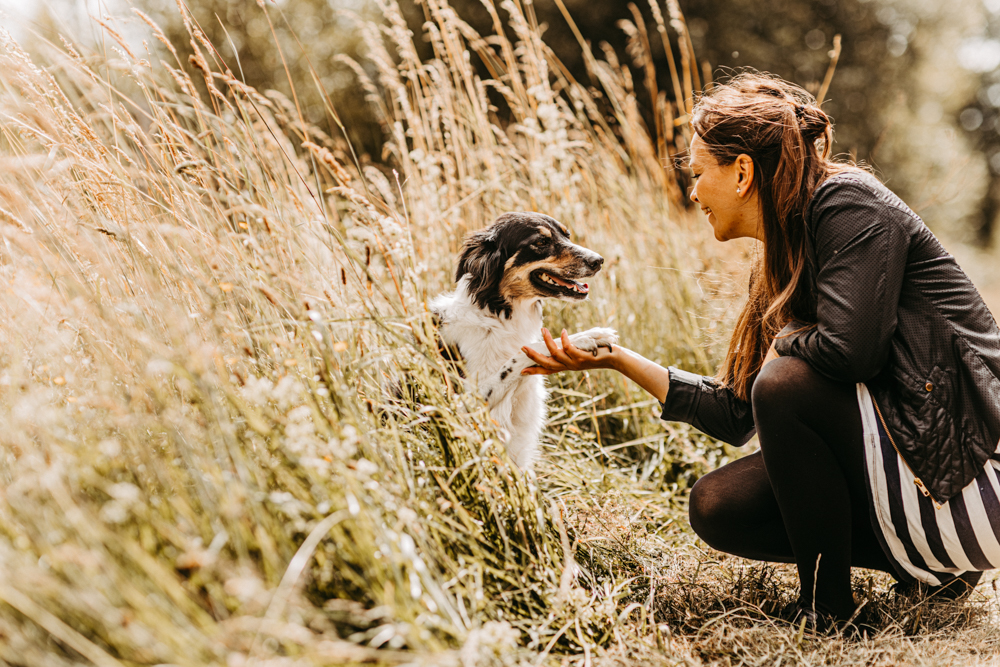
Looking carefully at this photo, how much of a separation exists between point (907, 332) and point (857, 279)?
217mm

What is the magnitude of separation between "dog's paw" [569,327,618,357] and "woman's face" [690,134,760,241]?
48 cm

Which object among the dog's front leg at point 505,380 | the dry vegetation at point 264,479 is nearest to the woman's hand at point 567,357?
the dog's front leg at point 505,380

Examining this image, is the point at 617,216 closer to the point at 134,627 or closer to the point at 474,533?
the point at 474,533

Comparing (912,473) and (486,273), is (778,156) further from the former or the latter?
(486,273)

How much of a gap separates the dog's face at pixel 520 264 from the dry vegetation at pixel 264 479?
340 mm

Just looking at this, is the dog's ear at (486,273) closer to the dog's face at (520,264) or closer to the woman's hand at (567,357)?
the dog's face at (520,264)

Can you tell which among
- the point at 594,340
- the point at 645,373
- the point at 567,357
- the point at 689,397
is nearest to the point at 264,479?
the point at 567,357

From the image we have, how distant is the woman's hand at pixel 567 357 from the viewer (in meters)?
2.10

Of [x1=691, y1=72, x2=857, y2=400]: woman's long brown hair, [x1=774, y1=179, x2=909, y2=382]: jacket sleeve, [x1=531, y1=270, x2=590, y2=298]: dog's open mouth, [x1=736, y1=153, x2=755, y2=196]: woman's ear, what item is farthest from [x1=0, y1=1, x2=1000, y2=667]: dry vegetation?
[x1=736, y1=153, x2=755, y2=196]: woman's ear

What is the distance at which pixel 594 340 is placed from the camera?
216 cm

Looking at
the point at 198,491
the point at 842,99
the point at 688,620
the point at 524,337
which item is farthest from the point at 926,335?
the point at 842,99

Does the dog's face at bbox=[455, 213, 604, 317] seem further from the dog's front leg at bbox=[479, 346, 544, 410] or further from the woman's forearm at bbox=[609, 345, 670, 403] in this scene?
the woman's forearm at bbox=[609, 345, 670, 403]

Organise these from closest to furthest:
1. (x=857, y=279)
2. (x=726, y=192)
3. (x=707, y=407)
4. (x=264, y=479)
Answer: (x=264, y=479)
(x=857, y=279)
(x=726, y=192)
(x=707, y=407)

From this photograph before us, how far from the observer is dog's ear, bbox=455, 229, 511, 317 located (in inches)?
107
